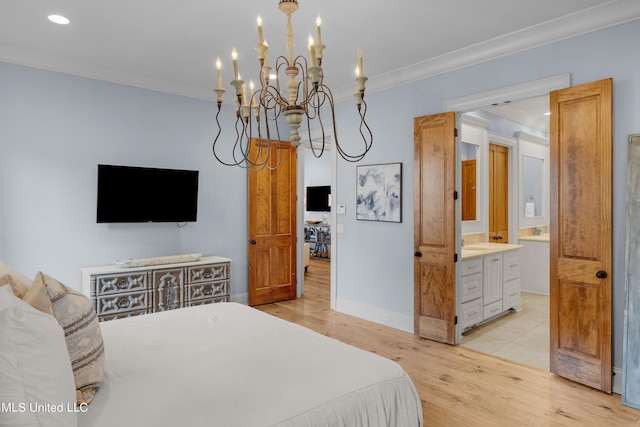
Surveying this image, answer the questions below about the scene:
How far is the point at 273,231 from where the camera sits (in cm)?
548

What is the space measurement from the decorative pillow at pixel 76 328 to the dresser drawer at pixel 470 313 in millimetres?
3417

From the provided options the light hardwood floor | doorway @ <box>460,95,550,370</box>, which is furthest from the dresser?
doorway @ <box>460,95,550,370</box>

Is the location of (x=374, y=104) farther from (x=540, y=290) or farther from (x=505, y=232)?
(x=540, y=290)

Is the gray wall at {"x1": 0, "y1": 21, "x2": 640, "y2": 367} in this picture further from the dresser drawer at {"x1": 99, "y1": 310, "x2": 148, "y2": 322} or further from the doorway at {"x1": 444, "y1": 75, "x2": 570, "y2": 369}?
the dresser drawer at {"x1": 99, "y1": 310, "x2": 148, "y2": 322}

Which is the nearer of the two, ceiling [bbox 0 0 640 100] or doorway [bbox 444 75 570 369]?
ceiling [bbox 0 0 640 100]

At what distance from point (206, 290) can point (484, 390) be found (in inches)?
119

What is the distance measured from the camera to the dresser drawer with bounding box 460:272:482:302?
4078 mm

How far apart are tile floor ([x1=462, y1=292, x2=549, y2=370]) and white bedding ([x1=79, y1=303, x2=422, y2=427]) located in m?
2.35

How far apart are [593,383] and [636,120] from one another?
1.97 m

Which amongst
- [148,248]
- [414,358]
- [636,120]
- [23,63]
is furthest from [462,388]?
[23,63]

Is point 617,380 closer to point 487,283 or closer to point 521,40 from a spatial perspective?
point 487,283

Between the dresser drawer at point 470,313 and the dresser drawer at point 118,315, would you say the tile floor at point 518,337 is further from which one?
the dresser drawer at point 118,315

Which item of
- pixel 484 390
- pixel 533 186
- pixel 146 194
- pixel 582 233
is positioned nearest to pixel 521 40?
pixel 582 233

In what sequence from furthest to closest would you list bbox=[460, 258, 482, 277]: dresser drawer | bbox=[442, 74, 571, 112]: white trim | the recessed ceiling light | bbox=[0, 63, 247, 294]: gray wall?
bbox=[460, 258, 482, 277]: dresser drawer < bbox=[0, 63, 247, 294]: gray wall < bbox=[442, 74, 571, 112]: white trim < the recessed ceiling light
